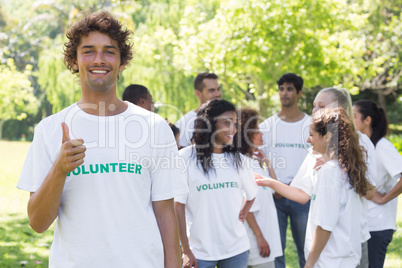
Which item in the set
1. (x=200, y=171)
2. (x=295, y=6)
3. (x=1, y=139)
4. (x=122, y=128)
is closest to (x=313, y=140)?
(x=200, y=171)

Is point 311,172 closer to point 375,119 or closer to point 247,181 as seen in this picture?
point 247,181

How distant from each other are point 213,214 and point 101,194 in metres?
1.80

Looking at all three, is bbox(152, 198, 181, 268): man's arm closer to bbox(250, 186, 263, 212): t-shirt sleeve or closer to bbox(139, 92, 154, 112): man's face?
bbox(250, 186, 263, 212): t-shirt sleeve

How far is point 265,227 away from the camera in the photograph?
4.78 meters

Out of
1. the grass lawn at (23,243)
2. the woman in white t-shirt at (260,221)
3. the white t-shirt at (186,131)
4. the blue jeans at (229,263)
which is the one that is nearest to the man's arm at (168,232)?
the blue jeans at (229,263)

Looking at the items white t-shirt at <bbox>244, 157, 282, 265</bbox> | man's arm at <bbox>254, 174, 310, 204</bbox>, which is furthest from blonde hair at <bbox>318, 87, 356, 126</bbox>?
white t-shirt at <bbox>244, 157, 282, 265</bbox>

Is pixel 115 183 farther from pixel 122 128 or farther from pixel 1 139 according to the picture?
pixel 1 139

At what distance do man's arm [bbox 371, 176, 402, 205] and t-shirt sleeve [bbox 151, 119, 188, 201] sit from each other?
9.22 ft

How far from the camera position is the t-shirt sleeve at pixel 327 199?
3.50 metres

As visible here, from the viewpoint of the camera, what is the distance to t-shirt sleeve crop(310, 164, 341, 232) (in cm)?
350

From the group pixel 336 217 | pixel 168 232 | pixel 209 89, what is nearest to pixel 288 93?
pixel 209 89

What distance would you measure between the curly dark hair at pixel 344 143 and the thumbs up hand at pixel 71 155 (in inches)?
82.4

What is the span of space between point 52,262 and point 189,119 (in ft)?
12.0

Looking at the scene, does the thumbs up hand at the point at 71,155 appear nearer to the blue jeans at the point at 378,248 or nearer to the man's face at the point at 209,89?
the blue jeans at the point at 378,248
